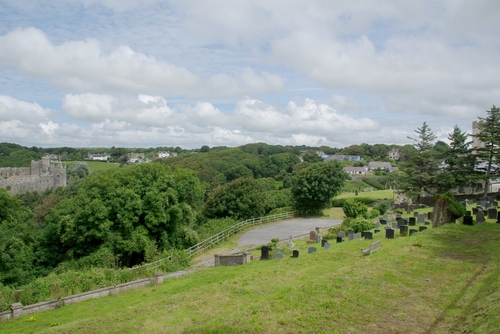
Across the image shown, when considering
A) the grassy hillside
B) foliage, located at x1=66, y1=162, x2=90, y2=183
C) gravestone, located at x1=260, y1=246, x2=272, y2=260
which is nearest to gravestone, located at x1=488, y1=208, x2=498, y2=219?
the grassy hillside

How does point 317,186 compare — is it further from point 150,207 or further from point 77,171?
point 77,171

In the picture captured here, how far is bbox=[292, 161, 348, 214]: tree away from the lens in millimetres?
37719

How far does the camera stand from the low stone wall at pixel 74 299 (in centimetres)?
1281

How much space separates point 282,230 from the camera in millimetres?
31047

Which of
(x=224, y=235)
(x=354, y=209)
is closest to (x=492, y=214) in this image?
(x=354, y=209)

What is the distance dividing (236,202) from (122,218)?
13.4 m

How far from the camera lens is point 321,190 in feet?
123

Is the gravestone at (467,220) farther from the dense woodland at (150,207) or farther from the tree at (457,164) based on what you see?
the tree at (457,164)

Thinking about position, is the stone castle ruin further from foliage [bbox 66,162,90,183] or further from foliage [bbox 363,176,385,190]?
foliage [bbox 363,176,385,190]

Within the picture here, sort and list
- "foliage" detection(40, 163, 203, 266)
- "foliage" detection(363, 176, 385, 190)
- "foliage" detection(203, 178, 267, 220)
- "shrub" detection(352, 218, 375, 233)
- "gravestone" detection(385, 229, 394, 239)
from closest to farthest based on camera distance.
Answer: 1. "gravestone" detection(385, 229, 394, 239)
2. "foliage" detection(40, 163, 203, 266)
3. "shrub" detection(352, 218, 375, 233)
4. "foliage" detection(203, 178, 267, 220)
5. "foliage" detection(363, 176, 385, 190)

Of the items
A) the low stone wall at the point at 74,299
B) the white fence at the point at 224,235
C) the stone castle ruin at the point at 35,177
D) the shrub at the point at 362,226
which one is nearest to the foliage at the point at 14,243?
the low stone wall at the point at 74,299

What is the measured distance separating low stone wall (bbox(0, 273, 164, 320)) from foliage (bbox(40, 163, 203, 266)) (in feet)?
18.6

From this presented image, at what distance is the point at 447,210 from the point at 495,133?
767 inches

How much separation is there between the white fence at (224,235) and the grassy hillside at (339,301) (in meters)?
4.51
